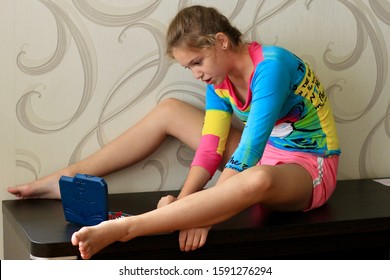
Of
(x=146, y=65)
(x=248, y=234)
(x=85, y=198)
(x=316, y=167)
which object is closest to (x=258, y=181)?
(x=248, y=234)

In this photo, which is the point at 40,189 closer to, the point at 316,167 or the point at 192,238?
the point at 192,238

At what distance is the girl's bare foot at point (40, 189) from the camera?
179 cm

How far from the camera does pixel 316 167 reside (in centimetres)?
176

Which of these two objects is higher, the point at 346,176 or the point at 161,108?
the point at 161,108

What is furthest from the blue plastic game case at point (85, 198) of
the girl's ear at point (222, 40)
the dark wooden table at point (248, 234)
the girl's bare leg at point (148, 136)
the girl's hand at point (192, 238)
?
the girl's ear at point (222, 40)

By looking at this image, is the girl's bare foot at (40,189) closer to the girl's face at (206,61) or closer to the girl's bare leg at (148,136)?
the girl's bare leg at (148,136)

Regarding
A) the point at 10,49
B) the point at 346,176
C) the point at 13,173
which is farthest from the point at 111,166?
the point at 346,176

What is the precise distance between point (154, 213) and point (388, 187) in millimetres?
804

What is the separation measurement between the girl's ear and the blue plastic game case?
43cm

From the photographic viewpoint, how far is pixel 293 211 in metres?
1.72

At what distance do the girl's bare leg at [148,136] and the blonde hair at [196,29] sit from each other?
232 mm

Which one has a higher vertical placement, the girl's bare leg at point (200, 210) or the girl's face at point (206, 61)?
the girl's face at point (206, 61)

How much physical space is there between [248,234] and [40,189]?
55cm
